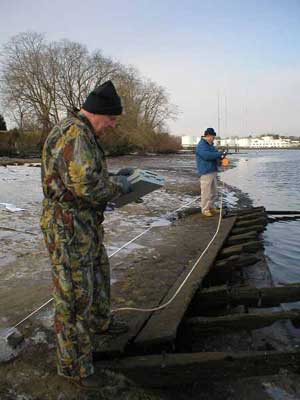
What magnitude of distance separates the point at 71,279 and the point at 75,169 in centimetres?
89

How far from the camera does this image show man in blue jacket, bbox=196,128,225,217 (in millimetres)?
10047

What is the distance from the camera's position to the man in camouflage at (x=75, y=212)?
3059 millimetres

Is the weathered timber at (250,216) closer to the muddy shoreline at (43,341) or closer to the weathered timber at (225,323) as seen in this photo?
the muddy shoreline at (43,341)

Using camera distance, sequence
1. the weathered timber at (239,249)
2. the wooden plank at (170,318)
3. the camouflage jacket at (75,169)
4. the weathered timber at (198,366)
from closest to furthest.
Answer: the camouflage jacket at (75,169) < the weathered timber at (198,366) < the wooden plank at (170,318) < the weathered timber at (239,249)

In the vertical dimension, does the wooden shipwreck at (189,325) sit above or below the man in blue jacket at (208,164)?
below

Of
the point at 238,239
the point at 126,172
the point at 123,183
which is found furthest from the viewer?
the point at 238,239

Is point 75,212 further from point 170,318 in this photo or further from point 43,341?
point 170,318

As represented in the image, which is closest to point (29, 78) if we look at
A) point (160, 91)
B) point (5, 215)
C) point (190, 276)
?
point (160, 91)

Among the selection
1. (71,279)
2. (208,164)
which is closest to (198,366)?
(71,279)

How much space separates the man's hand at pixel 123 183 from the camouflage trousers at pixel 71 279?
33cm

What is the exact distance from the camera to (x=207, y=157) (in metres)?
10.1

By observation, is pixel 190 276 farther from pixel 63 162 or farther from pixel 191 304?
pixel 63 162

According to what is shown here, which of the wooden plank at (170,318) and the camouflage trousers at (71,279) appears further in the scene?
the wooden plank at (170,318)

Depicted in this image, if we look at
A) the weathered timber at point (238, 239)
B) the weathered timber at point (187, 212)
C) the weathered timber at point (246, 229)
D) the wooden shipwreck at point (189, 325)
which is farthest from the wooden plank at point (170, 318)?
the weathered timber at point (187, 212)
